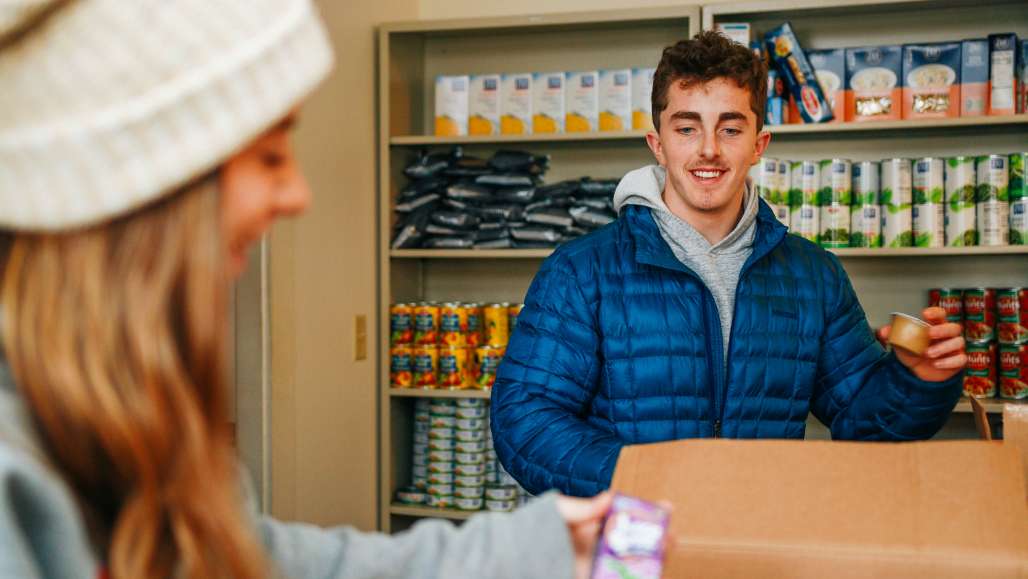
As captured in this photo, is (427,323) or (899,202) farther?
(427,323)

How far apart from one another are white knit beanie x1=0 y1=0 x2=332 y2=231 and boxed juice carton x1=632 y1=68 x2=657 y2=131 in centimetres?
247

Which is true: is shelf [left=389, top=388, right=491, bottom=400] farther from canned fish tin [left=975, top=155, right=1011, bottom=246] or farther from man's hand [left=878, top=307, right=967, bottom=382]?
man's hand [left=878, top=307, right=967, bottom=382]

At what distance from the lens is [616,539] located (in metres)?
0.80

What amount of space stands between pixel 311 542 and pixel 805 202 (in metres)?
2.32

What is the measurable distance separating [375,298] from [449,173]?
49 cm

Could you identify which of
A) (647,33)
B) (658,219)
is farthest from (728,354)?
(647,33)

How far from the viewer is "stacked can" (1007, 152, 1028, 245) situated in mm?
2752

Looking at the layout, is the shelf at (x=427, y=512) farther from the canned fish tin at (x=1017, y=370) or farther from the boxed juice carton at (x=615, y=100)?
the canned fish tin at (x=1017, y=370)

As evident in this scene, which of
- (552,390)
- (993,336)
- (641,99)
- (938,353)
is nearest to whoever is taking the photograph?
(938,353)

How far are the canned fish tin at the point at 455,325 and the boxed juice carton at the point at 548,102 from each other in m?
0.64

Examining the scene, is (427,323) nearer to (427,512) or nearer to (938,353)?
(427,512)

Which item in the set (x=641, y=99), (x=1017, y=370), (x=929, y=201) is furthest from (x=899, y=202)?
(x=641, y=99)

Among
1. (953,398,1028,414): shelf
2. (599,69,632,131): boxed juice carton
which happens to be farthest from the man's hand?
(599,69,632,131): boxed juice carton

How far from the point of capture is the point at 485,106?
3158 millimetres
